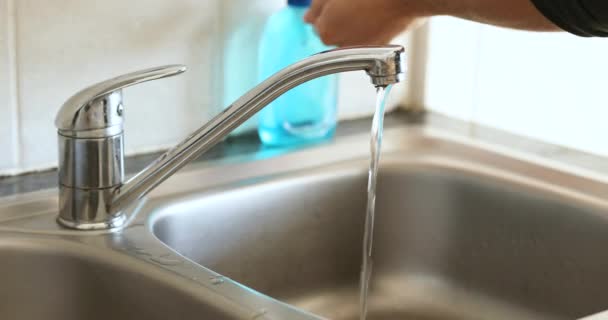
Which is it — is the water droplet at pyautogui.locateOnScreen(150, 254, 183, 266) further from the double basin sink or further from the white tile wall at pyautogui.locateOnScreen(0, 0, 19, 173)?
the white tile wall at pyautogui.locateOnScreen(0, 0, 19, 173)

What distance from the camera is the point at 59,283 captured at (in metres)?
0.79

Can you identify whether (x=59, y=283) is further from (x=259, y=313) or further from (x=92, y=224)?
(x=259, y=313)

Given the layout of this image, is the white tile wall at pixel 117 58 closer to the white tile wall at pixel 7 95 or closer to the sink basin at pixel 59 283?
the white tile wall at pixel 7 95

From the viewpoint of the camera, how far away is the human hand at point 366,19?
2.76ft

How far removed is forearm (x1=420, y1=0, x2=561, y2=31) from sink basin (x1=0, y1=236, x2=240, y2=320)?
341 mm

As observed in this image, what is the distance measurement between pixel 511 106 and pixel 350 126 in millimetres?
199

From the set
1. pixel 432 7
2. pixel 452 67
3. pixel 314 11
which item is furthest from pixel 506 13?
pixel 452 67

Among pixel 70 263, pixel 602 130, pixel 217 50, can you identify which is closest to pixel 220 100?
pixel 217 50

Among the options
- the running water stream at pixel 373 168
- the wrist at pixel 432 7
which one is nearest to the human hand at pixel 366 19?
the wrist at pixel 432 7

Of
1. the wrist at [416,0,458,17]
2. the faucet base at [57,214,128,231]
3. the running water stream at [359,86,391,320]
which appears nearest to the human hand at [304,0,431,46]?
the wrist at [416,0,458,17]

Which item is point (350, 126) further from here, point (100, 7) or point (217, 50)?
point (100, 7)

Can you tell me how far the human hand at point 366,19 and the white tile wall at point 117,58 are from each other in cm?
15

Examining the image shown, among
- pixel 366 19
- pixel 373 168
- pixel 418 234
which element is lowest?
pixel 418 234

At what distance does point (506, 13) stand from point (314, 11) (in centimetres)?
26
